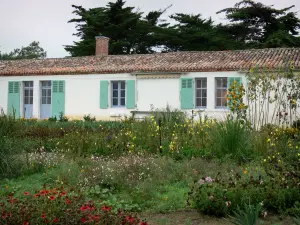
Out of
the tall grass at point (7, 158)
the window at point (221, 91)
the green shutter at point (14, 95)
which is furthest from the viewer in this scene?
the green shutter at point (14, 95)

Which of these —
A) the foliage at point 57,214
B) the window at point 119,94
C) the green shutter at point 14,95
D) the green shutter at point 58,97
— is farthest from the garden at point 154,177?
the green shutter at point 14,95

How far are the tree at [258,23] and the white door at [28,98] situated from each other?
14.8 meters

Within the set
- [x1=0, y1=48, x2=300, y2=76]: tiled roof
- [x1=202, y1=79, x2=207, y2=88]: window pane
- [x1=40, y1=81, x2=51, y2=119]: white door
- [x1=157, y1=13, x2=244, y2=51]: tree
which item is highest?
[x1=157, y1=13, x2=244, y2=51]: tree

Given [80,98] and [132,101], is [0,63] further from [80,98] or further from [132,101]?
[132,101]

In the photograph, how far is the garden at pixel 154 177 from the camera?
4363 millimetres

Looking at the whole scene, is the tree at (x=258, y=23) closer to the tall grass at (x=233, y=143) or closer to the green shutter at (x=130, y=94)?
the green shutter at (x=130, y=94)

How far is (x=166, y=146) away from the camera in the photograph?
31.7 ft

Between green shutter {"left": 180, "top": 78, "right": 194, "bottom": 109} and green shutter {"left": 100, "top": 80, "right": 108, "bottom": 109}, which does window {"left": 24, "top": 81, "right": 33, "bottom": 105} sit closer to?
green shutter {"left": 100, "top": 80, "right": 108, "bottom": 109}

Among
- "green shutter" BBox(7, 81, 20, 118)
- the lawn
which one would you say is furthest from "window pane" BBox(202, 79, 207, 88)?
"green shutter" BBox(7, 81, 20, 118)

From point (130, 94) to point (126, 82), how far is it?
24.2 inches

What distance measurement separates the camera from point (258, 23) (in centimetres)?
2980

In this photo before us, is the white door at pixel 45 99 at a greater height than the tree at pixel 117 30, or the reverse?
the tree at pixel 117 30

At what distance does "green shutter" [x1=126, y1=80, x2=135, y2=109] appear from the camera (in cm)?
1972

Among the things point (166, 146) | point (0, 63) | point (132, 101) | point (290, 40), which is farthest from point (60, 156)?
point (290, 40)
